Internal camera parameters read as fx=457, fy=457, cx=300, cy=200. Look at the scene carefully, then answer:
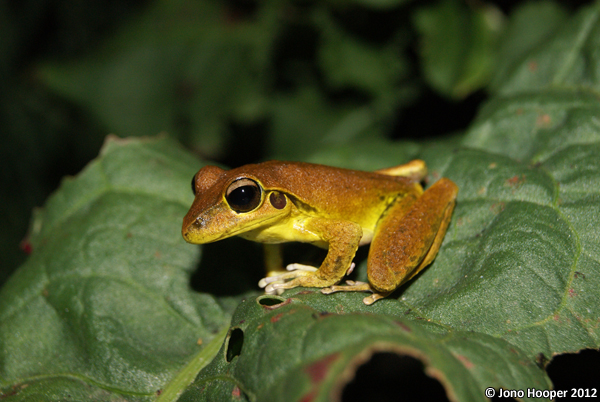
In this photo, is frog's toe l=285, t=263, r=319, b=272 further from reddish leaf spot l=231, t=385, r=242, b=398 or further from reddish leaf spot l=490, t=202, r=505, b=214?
reddish leaf spot l=490, t=202, r=505, b=214

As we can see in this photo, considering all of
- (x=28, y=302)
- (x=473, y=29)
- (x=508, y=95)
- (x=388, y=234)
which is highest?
(x=473, y=29)

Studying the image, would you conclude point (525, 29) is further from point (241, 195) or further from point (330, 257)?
point (241, 195)

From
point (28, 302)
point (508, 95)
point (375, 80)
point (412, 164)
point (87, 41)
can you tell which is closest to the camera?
point (28, 302)

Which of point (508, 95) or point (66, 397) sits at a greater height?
point (508, 95)

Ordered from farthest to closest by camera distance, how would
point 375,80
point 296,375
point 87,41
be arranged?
point 87,41 < point 375,80 < point 296,375

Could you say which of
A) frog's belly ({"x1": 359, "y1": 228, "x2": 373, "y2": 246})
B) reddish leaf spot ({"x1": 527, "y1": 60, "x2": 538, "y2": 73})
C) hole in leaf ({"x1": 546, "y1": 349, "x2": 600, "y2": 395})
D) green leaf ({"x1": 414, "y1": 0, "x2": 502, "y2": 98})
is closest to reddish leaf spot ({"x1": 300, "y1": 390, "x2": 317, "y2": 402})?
frog's belly ({"x1": 359, "y1": 228, "x2": 373, "y2": 246})

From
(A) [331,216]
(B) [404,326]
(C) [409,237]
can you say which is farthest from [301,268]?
(B) [404,326]

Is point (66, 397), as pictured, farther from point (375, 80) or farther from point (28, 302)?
point (375, 80)

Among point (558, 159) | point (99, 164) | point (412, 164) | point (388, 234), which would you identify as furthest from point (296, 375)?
point (99, 164)
